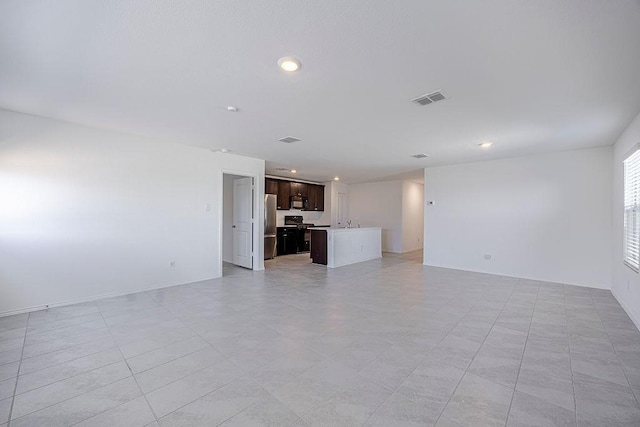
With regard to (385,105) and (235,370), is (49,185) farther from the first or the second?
(385,105)

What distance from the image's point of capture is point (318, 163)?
257 inches

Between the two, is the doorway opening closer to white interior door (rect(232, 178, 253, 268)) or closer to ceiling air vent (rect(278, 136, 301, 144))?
white interior door (rect(232, 178, 253, 268))

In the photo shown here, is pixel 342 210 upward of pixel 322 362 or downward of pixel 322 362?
upward

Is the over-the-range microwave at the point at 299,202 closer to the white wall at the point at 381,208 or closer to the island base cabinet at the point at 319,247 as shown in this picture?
the island base cabinet at the point at 319,247

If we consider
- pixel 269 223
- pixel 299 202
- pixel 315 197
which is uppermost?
pixel 315 197

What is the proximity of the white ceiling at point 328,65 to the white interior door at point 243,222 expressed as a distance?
96.0 inches

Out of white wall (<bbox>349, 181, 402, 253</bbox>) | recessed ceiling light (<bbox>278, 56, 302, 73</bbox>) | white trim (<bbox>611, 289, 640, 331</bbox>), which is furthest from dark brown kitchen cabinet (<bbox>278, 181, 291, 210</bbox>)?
white trim (<bbox>611, 289, 640, 331</bbox>)

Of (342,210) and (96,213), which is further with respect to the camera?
(342,210)

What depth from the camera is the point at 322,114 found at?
335 centimetres

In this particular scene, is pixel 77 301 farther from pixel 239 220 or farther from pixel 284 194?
pixel 284 194

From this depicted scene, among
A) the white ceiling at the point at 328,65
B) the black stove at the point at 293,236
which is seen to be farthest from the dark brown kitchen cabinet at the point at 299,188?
the white ceiling at the point at 328,65

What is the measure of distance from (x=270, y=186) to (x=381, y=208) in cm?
401

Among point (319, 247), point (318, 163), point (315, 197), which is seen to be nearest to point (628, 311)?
point (319, 247)

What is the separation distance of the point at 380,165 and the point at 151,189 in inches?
188
